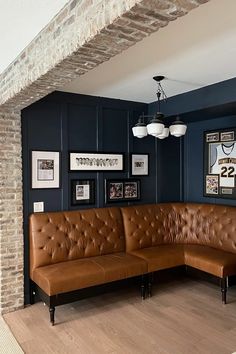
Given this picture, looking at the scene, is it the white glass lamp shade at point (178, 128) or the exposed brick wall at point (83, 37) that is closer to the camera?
the exposed brick wall at point (83, 37)

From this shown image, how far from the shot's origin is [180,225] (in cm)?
478

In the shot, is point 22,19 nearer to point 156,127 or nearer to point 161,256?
point 156,127

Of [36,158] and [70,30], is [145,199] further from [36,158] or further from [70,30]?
[70,30]

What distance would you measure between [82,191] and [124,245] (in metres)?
0.98

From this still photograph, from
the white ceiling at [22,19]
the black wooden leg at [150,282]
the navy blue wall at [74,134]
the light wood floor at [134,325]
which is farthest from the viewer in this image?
the black wooden leg at [150,282]

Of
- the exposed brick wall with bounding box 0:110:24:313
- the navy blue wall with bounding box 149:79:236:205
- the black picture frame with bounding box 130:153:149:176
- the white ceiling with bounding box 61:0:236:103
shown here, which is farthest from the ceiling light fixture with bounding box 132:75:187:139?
the exposed brick wall with bounding box 0:110:24:313

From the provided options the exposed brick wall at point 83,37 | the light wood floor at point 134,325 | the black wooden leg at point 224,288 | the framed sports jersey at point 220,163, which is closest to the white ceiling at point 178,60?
the exposed brick wall at point 83,37

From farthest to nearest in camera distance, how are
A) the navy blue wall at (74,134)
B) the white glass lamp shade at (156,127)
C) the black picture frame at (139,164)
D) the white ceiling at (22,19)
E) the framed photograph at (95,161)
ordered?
the black picture frame at (139,164) → the framed photograph at (95,161) → the navy blue wall at (74,134) → the white glass lamp shade at (156,127) → the white ceiling at (22,19)

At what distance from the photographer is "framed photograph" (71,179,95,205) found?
4109 mm

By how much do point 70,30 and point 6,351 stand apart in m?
2.74

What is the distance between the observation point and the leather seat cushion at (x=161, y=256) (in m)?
3.86

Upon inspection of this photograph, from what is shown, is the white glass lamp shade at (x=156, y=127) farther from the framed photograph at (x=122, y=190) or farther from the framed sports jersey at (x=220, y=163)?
the framed sports jersey at (x=220, y=163)

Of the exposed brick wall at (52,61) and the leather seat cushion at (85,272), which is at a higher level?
the exposed brick wall at (52,61)

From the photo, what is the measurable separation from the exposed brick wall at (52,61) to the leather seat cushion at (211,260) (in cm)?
223
